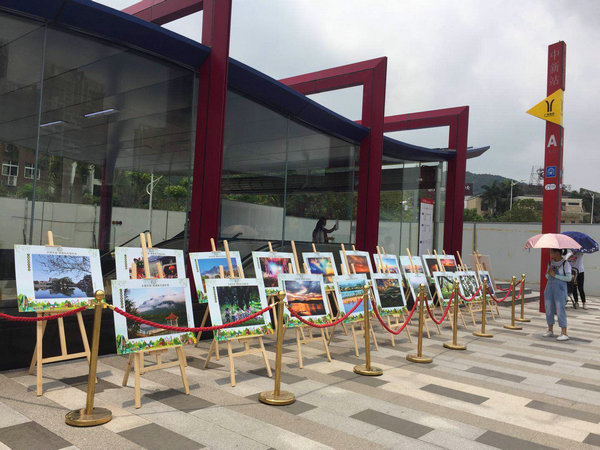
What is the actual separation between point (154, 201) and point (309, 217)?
14.4ft

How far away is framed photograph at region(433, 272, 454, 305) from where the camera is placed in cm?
983

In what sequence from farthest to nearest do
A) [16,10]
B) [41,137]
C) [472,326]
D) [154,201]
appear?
[472,326] → [154,201] → [41,137] → [16,10]

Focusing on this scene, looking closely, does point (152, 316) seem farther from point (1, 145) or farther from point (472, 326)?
point (472, 326)

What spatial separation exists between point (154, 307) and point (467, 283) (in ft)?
26.0

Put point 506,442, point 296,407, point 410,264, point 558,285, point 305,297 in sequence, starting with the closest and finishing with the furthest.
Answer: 1. point 506,442
2. point 296,407
3. point 305,297
4. point 558,285
5. point 410,264

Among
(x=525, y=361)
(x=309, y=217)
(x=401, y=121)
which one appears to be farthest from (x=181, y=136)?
(x=401, y=121)

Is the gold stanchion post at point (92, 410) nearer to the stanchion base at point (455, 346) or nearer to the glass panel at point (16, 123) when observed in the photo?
the glass panel at point (16, 123)

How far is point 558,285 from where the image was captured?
30.7 ft

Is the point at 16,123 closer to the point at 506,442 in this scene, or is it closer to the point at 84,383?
the point at 84,383

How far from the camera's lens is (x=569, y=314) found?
46.3 feet

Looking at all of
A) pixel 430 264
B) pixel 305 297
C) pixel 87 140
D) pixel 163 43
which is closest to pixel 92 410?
pixel 305 297

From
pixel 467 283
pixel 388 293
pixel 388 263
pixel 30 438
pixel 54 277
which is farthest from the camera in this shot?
pixel 467 283

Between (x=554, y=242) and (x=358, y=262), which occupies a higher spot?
(x=554, y=242)

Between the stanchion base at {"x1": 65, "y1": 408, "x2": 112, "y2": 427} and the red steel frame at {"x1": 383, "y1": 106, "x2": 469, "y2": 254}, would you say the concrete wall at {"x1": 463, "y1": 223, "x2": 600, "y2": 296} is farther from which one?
the stanchion base at {"x1": 65, "y1": 408, "x2": 112, "y2": 427}
